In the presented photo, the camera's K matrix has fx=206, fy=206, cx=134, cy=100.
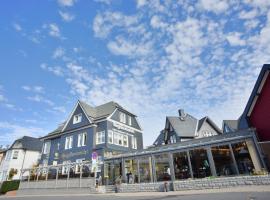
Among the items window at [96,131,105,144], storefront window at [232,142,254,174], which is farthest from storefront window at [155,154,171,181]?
window at [96,131,105,144]

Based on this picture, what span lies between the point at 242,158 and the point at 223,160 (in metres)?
1.38

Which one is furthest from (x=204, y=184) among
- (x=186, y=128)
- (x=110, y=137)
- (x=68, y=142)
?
(x=68, y=142)

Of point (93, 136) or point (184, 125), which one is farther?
point (184, 125)

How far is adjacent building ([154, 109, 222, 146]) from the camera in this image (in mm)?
34309

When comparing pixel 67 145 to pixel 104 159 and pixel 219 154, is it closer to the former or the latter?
pixel 104 159

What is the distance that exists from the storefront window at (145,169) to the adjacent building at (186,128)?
14544 millimetres

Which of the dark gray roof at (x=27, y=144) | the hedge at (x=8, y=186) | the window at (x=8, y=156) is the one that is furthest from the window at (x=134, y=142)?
the window at (x=8, y=156)

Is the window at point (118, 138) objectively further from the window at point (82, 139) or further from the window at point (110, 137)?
the window at point (82, 139)

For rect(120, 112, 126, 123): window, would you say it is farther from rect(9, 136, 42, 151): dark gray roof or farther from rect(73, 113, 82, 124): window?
rect(9, 136, 42, 151): dark gray roof

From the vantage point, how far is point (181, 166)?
18.1 meters

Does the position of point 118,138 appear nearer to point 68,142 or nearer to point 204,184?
point 68,142

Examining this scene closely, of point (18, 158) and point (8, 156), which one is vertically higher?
point (8, 156)

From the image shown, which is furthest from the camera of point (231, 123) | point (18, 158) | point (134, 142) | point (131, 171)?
point (18, 158)

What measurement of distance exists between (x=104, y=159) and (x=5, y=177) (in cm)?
2516
